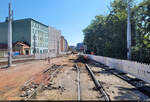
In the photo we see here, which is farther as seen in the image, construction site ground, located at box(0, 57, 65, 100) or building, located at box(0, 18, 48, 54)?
building, located at box(0, 18, 48, 54)

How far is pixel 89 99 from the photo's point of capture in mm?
4559

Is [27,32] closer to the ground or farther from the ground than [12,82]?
farther from the ground

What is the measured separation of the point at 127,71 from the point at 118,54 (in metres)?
8.49

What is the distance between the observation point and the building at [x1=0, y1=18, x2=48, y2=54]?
48.1 metres

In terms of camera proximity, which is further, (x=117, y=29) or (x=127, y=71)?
(x=117, y=29)

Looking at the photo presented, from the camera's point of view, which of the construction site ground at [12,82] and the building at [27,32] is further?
the building at [27,32]

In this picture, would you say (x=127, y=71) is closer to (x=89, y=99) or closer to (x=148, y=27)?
(x=89, y=99)

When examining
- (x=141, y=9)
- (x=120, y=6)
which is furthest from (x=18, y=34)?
(x=141, y=9)

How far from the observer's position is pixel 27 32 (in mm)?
48219

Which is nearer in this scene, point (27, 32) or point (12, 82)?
point (12, 82)

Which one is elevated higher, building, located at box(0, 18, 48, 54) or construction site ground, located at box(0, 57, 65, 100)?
building, located at box(0, 18, 48, 54)

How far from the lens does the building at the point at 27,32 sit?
4806 centimetres

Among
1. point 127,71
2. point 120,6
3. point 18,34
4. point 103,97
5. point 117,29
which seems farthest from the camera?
point 18,34

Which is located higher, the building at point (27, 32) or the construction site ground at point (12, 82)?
the building at point (27, 32)
